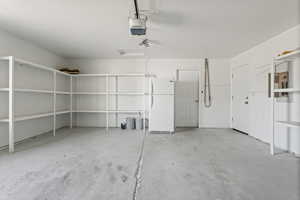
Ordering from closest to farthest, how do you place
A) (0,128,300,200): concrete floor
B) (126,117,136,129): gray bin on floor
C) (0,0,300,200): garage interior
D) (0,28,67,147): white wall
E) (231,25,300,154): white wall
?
1. (0,128,300,200): concrete floor
2. (0,0,300,200): garage interior
3. (231,25,300,154): white wall
4. (0,28,67,147): white wall
5. (126,117,136,129): gray bin on floor

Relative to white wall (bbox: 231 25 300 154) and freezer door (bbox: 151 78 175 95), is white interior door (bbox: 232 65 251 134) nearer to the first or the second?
white wall (bbox: 231 25 300 154)

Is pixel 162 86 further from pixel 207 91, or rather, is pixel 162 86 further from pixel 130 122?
pixel 207 91

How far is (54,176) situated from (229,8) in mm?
3496

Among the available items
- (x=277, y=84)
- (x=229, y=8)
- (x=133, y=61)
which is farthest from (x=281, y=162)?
(x=133, y=61)

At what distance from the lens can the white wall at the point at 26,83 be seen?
9.92 feet

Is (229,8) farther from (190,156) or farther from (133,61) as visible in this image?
(133,61)

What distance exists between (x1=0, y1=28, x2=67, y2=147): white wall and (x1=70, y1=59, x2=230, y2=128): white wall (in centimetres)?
128

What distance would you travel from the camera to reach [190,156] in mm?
2643


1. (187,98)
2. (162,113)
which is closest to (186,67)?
(187,98)

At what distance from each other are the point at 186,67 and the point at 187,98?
1120 millimetres

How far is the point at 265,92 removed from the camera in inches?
141

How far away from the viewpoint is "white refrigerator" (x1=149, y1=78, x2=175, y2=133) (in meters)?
4.35

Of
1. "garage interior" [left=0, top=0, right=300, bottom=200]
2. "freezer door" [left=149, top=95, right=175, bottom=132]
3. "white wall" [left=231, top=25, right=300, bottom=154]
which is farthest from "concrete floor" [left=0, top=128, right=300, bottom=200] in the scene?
"freezer door" [left=149, top=95, right=175, bottom=132]

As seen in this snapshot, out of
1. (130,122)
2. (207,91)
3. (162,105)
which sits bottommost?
(130,122)
